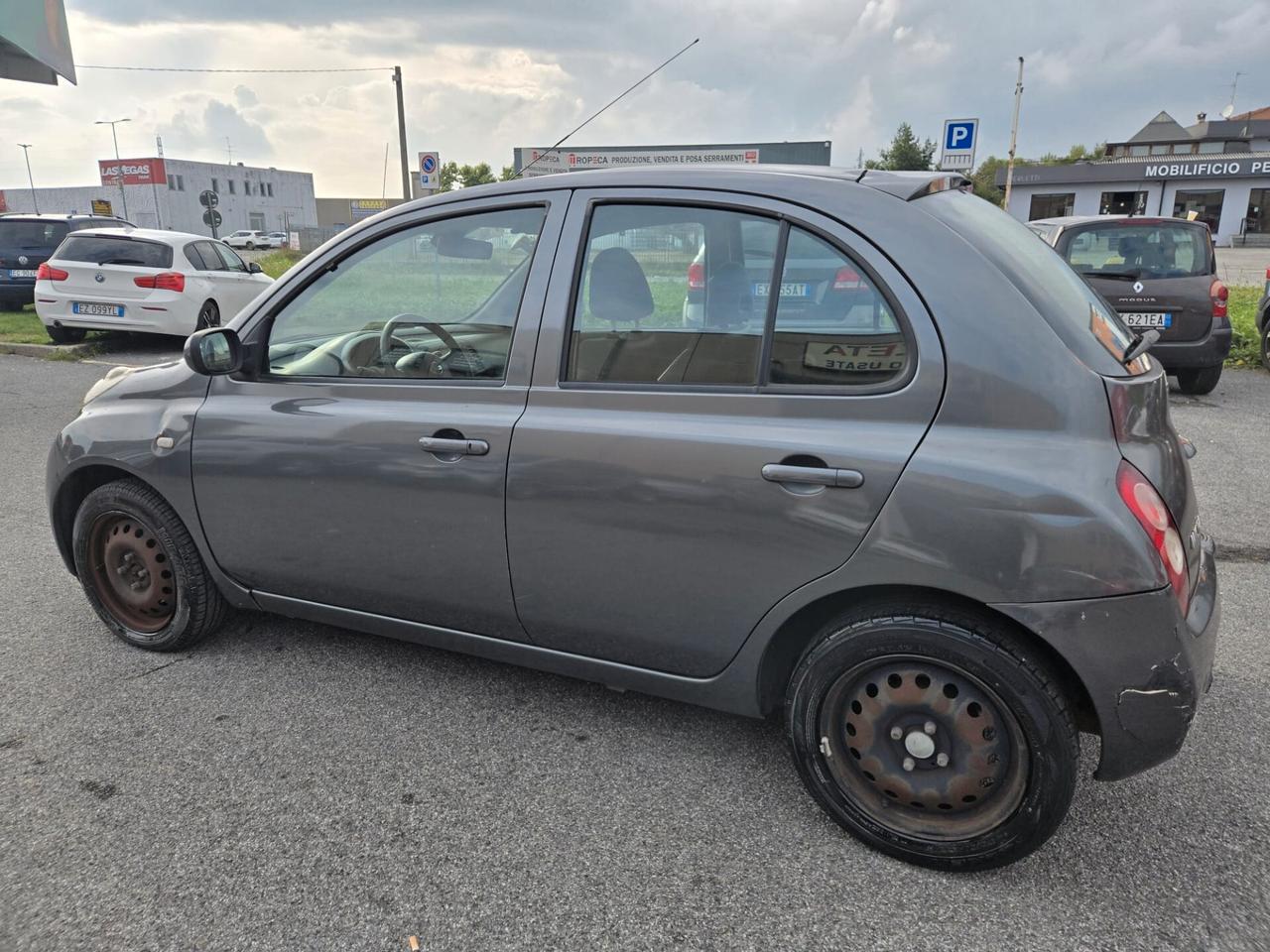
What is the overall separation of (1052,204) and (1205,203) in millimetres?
7598

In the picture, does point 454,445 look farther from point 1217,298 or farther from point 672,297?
point 1217,298

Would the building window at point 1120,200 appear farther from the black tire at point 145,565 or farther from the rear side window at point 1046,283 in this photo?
the black tire at point 145,565

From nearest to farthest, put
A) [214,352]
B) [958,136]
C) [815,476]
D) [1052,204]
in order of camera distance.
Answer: [815,476] → [214,352] → [958,136] → [1052,204]

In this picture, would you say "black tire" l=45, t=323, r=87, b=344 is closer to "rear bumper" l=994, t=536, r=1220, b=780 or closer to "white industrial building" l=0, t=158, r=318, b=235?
"rear bumper" l=994, t=536, r=1220, b=780

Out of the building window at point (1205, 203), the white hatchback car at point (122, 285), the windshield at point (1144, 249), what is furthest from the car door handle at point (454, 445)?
the building window at point (1205, 203)

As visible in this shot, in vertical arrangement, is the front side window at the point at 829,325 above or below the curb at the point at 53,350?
above

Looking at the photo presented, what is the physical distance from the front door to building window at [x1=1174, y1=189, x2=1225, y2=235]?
55077mm

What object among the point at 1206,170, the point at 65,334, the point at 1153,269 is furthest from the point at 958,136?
the point at 1206,170

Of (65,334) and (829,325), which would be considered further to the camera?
(65,334)

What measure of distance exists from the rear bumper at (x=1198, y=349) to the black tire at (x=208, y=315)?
36.0 feet

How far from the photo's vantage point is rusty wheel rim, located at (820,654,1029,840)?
7.09 feet

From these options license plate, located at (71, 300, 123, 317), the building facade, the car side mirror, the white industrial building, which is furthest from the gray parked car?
the white industrial building

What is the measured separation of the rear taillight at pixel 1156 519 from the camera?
1995 millimetres

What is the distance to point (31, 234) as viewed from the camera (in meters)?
14.4
